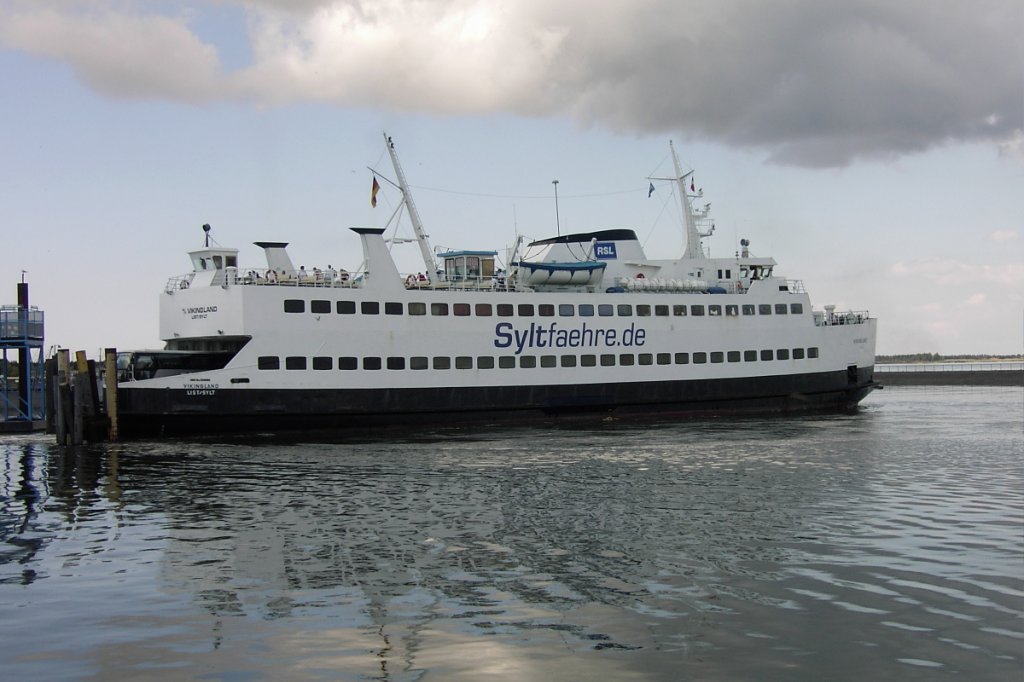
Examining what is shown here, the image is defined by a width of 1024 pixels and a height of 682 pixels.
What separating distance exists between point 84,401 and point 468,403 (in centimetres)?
1349

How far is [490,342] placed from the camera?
35.5 m

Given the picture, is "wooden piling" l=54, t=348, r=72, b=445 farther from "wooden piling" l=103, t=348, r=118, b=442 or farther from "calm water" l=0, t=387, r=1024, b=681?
"calm water" l=0, t=387, r=1024, b=681

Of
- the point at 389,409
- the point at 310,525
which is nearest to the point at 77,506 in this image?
the point at 310,525

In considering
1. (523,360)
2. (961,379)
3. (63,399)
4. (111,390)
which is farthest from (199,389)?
(961,379)

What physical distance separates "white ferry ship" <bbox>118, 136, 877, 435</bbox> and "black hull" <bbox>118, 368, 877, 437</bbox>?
62 mm

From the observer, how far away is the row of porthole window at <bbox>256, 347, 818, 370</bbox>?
32.1 metres

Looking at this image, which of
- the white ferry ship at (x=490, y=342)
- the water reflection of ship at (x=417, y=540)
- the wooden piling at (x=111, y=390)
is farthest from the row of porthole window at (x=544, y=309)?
the water reflection of ship at (x=417, y=540)

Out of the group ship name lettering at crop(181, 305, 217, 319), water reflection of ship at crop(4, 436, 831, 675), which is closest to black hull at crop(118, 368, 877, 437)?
ship name lettering at crop(181, 305, 217, 319)

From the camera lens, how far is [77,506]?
1731cm

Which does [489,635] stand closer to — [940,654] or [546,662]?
[546,662]

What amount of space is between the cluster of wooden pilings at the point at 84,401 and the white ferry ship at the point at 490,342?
1.65 ft

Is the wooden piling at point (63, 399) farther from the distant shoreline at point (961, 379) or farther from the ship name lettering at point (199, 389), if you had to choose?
the distant shoreline at point (961, 379)

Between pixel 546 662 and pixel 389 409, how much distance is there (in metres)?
25.8

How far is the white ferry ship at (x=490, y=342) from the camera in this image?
31.4 m
